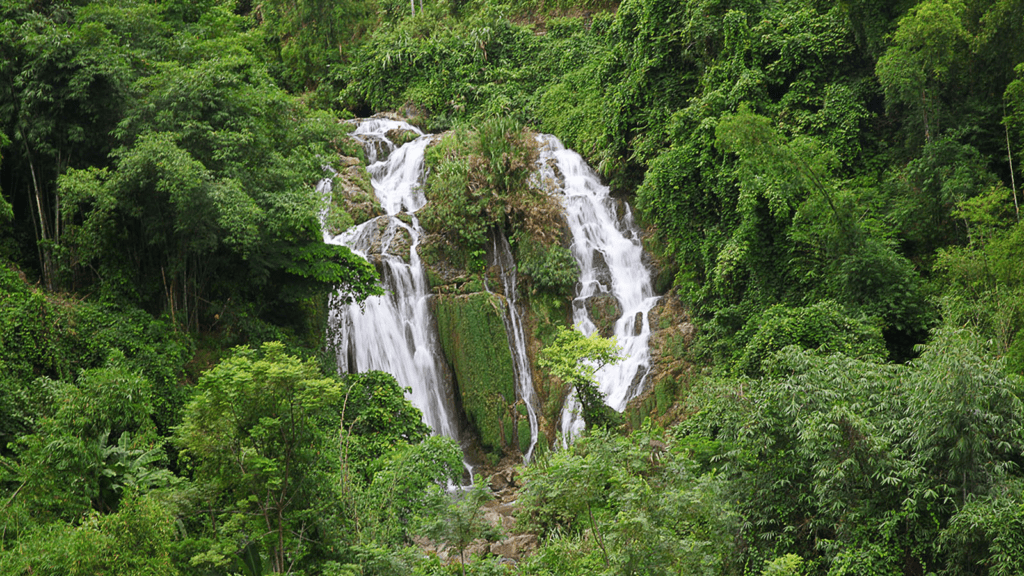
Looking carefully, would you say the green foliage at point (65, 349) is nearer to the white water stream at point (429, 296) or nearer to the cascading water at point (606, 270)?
the white water stream at point (429, 296)

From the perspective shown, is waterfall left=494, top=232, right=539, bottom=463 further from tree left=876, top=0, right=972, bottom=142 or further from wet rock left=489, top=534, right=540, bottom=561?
tree left=876, top=0, right=972, bottom=142

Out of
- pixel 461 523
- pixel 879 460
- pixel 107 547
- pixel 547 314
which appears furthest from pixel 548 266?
pixel 107 547

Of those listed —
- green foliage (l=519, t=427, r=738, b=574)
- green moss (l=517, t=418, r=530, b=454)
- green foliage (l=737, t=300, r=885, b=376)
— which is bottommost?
green moss (l=517, t=418, r=530, b=454)

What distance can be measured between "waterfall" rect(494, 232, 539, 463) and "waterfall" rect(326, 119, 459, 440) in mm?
1913

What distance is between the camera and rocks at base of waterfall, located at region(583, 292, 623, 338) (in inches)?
781

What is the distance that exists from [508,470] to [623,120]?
441 inches

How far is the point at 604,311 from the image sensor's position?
65.6 feet

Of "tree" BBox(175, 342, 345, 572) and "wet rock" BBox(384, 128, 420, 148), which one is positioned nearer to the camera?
"tree" BBox(175, 342, 345, 572)

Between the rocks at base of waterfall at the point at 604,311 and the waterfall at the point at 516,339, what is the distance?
203 centimetres

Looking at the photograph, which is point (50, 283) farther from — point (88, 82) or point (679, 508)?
point (679, 508)

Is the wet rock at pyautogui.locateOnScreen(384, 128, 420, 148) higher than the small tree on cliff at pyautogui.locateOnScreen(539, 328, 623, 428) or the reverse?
higher

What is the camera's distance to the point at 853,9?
674 inches

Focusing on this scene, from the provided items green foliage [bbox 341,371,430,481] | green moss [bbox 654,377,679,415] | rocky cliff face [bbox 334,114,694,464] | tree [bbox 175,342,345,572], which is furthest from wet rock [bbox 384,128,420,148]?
tree [bbox 175,342,345,572]

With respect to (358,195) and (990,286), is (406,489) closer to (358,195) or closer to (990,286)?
(990,286)
